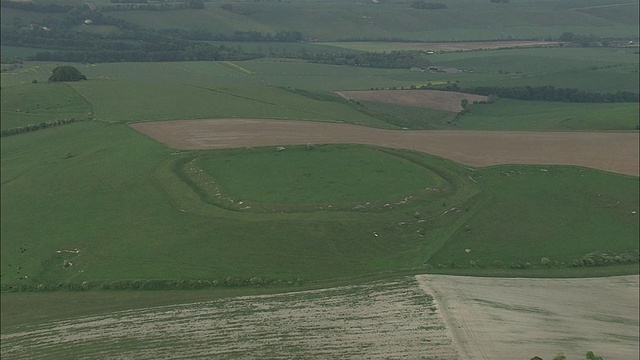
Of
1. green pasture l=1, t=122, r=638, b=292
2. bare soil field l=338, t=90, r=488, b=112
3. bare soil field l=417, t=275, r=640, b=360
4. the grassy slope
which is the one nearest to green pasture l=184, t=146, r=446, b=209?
green pasture l=1, t=122, r=638, b=292


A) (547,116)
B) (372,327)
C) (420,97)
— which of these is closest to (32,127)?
(420,97)

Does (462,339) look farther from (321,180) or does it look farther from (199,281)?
(321,180)

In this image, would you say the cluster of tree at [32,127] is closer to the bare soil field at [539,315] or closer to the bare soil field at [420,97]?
the bare soil field at [420,97]

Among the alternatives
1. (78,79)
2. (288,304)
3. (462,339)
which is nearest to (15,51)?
(78,79)

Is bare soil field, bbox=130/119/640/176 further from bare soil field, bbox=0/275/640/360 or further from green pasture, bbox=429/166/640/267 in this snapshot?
bare soil field, bbox=0/275/640/360

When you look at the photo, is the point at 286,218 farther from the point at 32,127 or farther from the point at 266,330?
the point at 32,127
